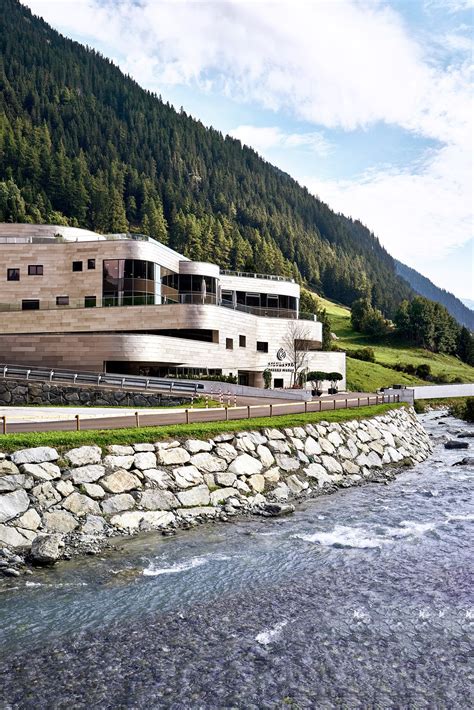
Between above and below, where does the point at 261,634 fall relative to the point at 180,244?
below

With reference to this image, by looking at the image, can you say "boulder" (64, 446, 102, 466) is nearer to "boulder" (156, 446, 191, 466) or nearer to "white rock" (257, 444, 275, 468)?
"boulder" (156, 446, 191, 466)

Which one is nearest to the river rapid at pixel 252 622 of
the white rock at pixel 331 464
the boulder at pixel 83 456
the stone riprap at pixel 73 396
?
the boulder at pixel 83 456

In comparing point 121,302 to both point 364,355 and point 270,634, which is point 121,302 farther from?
point 364,355

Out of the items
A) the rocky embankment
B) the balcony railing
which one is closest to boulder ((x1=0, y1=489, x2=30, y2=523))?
the rocky embankment

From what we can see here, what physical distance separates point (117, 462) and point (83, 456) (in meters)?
1.23

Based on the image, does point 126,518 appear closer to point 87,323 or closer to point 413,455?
point 413,455

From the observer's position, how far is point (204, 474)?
70.3 feet

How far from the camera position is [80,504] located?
1750cm

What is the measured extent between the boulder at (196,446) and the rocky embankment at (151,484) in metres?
0.04

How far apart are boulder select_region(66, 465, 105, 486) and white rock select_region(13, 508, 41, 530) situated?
1903 mm

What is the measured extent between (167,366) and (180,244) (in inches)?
4995

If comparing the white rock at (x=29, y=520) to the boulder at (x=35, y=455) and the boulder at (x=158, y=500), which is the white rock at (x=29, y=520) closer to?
the boulder at (x=35, y=455)

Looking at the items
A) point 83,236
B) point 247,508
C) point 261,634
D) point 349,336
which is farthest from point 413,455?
point 349,336

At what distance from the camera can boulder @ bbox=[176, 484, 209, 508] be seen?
19.7 m
